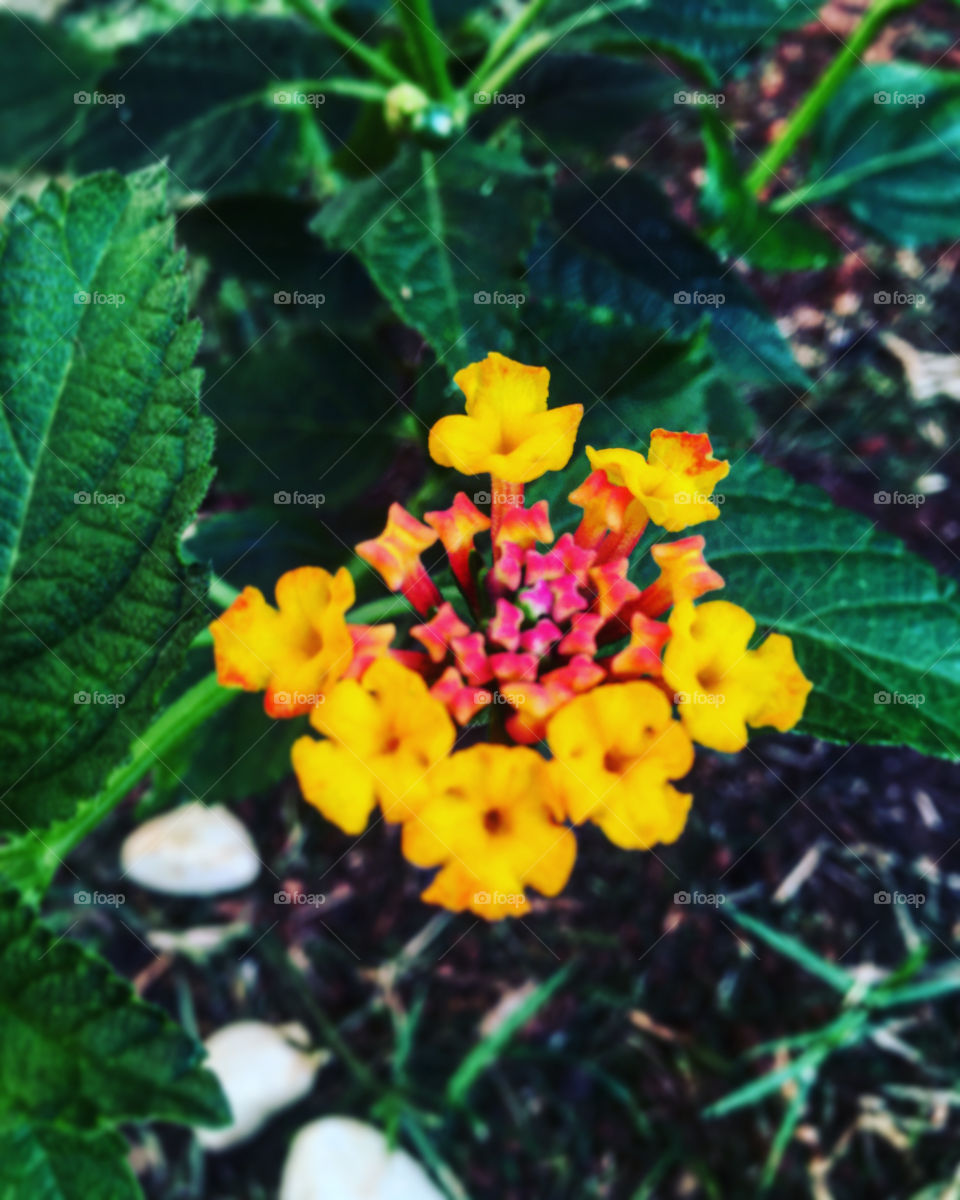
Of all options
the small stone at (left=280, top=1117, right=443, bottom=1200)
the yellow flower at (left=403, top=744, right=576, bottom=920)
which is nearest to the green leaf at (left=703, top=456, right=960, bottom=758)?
the yellow flower at (left=403, top=744, right=576, bottom=920)

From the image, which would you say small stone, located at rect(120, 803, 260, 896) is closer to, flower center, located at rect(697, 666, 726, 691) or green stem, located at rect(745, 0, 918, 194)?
flower center, located at rect(697, 666, 726, 691)

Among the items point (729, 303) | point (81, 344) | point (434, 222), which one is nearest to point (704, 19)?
point (729, 303)

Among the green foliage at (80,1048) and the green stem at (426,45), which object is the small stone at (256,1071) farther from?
the green stem at (426,45)

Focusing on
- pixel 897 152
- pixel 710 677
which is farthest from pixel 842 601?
pixel 897 152

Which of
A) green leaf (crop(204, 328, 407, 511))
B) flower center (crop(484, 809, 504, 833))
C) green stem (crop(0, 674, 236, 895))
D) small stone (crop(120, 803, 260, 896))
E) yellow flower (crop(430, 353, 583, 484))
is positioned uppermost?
green leaf (crop(204, 328, 407, 511))

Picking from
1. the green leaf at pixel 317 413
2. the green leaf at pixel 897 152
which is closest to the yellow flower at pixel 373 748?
the green leaf at pixel 317 413

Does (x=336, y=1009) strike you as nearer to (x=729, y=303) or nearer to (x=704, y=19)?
(x=729, y=303)
